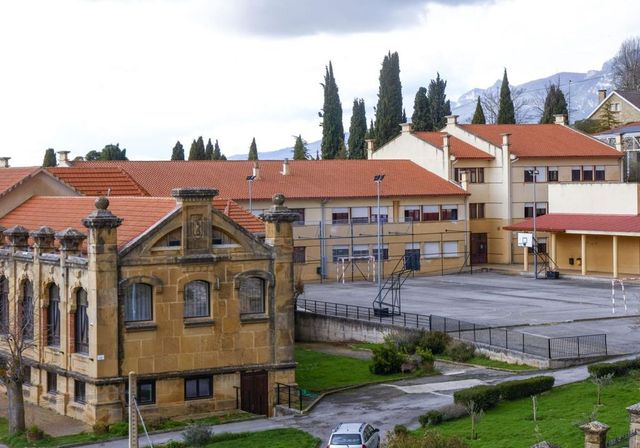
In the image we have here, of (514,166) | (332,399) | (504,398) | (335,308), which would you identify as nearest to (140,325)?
(332,399)

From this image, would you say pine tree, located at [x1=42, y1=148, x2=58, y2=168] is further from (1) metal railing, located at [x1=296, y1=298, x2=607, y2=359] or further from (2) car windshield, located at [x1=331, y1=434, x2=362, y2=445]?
(2) car windshield, located at [x1=331, y1=434, x2=362, y2=445]

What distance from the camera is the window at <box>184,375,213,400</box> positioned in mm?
39562

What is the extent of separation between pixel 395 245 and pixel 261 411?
45007 mm

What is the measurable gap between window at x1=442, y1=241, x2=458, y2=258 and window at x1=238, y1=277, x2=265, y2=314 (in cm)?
4686

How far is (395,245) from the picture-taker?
84188mm

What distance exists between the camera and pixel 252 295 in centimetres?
4122

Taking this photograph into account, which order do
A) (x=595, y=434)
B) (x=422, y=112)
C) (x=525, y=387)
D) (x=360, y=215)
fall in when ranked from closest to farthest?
(x=595, y=434), (x=525, y=387), (x=360, y=215), (x=422, y=112)

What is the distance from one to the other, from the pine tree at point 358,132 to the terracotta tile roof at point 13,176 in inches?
2756

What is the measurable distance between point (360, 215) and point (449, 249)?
26.3 feet

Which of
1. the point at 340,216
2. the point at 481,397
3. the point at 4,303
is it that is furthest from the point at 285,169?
the point at 481,397

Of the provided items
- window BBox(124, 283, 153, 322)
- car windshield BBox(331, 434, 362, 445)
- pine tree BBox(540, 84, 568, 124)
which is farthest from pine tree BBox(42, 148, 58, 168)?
car windshield BBox(331, 434, 362, 445)

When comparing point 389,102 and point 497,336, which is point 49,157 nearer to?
point 389,102

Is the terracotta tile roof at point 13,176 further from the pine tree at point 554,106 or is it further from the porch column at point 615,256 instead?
the pine tree at point 554,106

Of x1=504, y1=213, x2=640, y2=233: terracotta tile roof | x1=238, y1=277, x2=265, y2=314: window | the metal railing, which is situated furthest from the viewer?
x1=504, y1=213, x2=640, y2=233: terracotta tile roof
